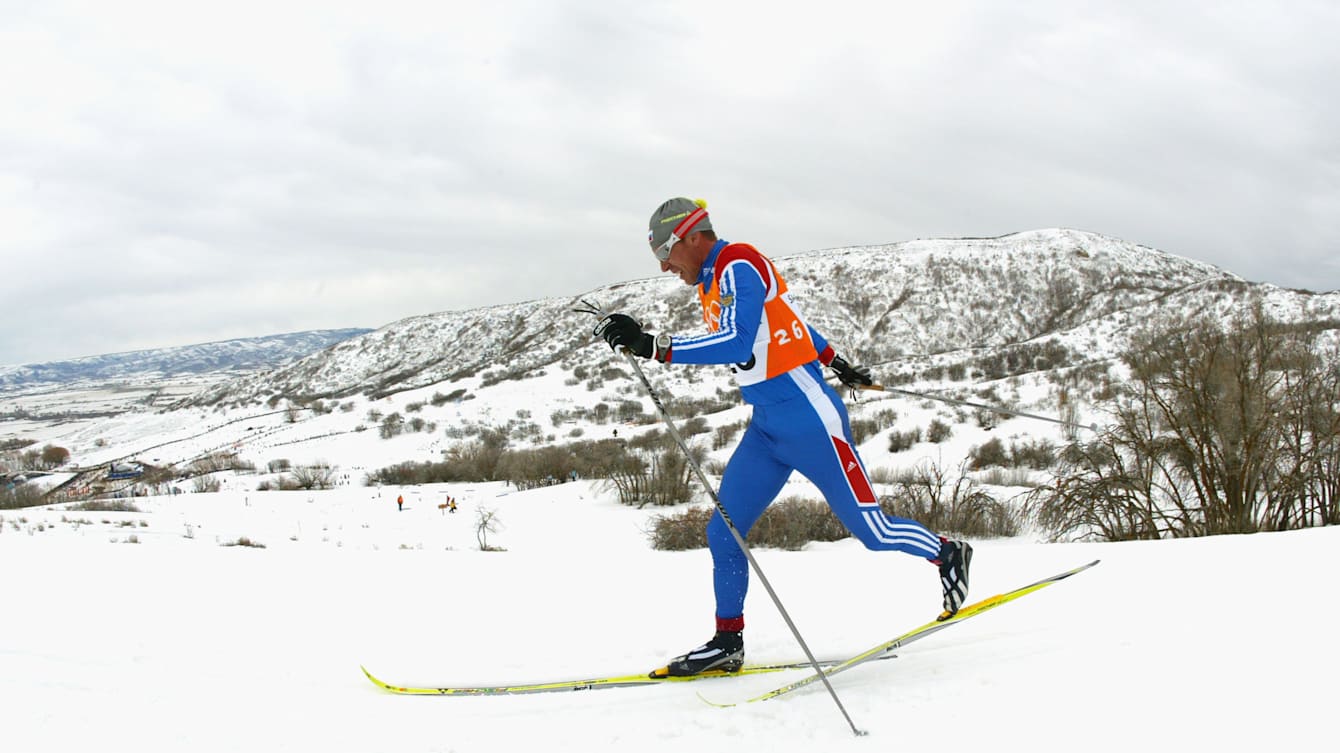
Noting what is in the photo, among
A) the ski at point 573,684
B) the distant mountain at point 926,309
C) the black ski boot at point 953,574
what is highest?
the distant mountain at point 926,309

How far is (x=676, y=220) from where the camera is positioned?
346cm

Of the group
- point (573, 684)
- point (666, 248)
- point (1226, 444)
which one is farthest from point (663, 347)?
point (1226, 444)

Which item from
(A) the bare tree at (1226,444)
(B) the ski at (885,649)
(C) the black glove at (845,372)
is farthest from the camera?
(A) the bare tree at (1226,444)

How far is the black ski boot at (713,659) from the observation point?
3.41 meters

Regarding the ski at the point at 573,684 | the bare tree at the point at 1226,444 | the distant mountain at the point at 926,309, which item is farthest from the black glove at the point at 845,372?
the distant mountain at the point at 926,309

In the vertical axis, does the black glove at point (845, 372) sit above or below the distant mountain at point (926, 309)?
below

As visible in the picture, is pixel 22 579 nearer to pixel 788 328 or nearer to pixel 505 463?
pixel 788 328

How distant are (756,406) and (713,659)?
1.31 meters

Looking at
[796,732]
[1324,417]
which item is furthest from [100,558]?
[1324,417]

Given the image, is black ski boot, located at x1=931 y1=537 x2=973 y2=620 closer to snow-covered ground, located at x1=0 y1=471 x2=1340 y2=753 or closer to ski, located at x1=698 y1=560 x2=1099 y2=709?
ski, located at x1=698 y1=560 x2=1099 y2=709

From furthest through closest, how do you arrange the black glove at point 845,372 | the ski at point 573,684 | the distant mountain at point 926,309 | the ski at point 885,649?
1. the distant mountain at point 926,309
2. the black glove at point 845,372
3. the ski at point 573,684
4. the ski at point 885,649

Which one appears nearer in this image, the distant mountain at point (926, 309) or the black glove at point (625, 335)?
the black glove at point (625, 335)

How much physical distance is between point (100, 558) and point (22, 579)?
702mm

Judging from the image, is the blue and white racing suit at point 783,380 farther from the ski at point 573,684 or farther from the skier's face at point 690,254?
the ski at point 573,684
